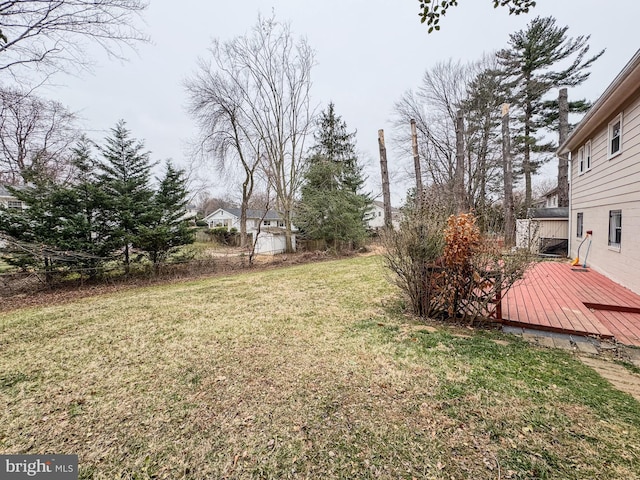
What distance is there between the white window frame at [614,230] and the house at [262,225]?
12.8 meters

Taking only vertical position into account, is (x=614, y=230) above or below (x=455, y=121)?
below

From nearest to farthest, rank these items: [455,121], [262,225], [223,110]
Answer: [223,110]
[455,121]
[262,225]

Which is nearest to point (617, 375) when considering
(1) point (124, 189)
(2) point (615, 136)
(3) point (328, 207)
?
(2) point (615, 136)

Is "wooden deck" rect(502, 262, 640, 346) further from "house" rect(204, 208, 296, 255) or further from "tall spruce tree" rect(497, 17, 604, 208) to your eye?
"house" rect(204, 208, 296, 255)

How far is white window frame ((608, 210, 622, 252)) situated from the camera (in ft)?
18.1

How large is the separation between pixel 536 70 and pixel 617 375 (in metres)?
18.7

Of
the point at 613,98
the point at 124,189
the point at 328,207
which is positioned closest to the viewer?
the point at 613,98

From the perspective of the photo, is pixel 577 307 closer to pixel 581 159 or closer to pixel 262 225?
pixel 581 159

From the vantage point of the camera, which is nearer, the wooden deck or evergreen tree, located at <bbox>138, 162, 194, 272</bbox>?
the wooden deck

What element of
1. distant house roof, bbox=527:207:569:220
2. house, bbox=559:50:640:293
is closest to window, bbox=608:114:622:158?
house, bbox=559:50:640:293

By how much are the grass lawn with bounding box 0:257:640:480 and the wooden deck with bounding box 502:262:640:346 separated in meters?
0.84

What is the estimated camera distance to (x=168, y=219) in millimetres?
8531

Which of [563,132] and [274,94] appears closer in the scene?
[563,132]

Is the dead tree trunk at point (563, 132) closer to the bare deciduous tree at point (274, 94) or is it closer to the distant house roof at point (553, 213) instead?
the distant house roof at point (553, 213)
